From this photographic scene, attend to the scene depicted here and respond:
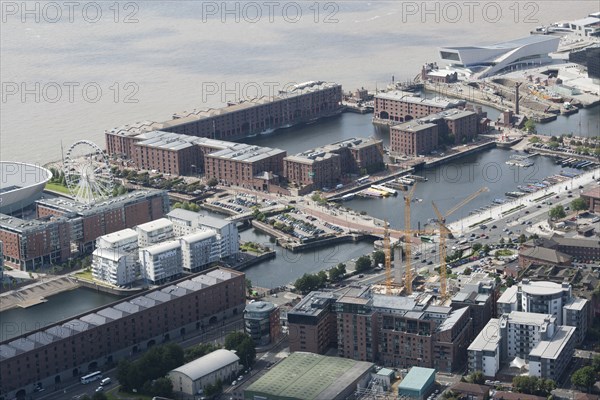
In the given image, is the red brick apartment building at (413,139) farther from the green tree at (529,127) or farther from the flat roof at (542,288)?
the flat roof at (542,288)

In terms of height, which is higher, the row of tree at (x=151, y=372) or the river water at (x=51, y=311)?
the row of tree at (x=151, y=372)

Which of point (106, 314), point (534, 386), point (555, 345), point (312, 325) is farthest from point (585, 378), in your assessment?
point (106, 314)

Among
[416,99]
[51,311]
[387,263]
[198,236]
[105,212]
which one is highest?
[416,99]

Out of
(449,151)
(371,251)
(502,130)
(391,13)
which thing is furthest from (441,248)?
(391,13)

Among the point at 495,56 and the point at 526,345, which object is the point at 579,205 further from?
the point at 495,56

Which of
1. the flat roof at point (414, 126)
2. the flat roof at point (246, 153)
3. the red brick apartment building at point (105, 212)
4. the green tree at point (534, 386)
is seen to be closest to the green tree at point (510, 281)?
the green tree at point (534, 386)

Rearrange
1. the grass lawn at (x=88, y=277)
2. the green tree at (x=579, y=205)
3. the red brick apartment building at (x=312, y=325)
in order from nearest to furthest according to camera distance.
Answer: the red brick apartment building at (x=312, y=325) < the grass lawn at (x=88, y=277) < the green tree at (x=579, y=205)

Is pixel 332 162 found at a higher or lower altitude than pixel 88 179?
lower
